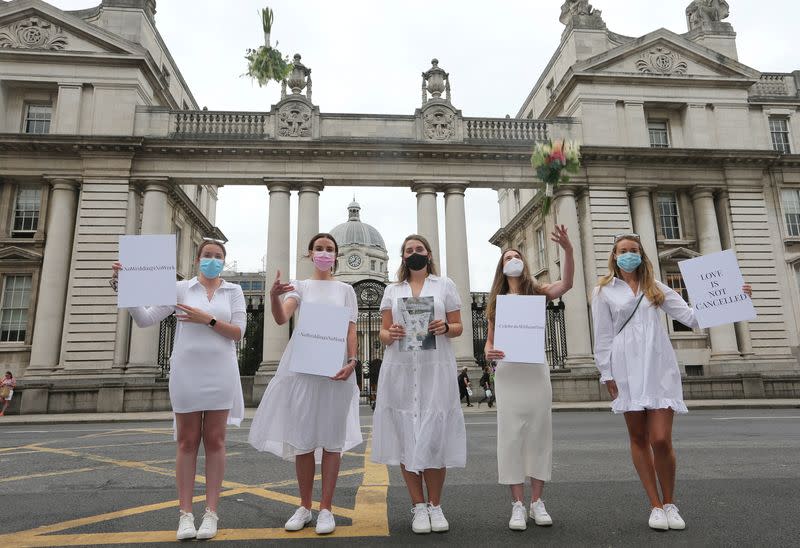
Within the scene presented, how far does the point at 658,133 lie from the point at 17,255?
2972 centimetres

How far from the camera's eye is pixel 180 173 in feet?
74.6

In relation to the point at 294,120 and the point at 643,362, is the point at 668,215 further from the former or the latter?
the point at 643,362

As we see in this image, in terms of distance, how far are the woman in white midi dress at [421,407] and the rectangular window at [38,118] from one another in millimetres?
25381

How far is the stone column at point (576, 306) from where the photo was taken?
22.6m

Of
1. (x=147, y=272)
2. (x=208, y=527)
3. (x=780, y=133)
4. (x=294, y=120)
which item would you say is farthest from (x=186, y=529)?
(x=780, y=133)

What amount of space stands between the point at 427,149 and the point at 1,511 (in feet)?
68.5

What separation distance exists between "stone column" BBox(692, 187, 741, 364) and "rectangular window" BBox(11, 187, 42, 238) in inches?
1145

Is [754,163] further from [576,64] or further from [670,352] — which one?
[670,352]

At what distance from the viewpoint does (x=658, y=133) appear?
87.8ft

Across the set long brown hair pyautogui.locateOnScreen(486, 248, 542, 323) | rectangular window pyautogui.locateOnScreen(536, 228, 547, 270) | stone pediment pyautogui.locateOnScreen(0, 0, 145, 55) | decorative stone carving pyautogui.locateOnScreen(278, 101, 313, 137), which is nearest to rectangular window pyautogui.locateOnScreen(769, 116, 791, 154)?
rectangular window pyautogui.locateOnScreen(536, 228, 547, 270)

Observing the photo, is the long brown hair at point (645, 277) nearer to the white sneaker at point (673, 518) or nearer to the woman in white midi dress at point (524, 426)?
the woman in white midi dress at point (524, 426)

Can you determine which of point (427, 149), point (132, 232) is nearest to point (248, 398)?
point (132, 232)

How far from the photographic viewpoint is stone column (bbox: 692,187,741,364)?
2324 centimetres

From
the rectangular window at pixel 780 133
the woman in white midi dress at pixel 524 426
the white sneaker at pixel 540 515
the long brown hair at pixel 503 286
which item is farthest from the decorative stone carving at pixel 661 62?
the white sneaker at pixel 540 515
